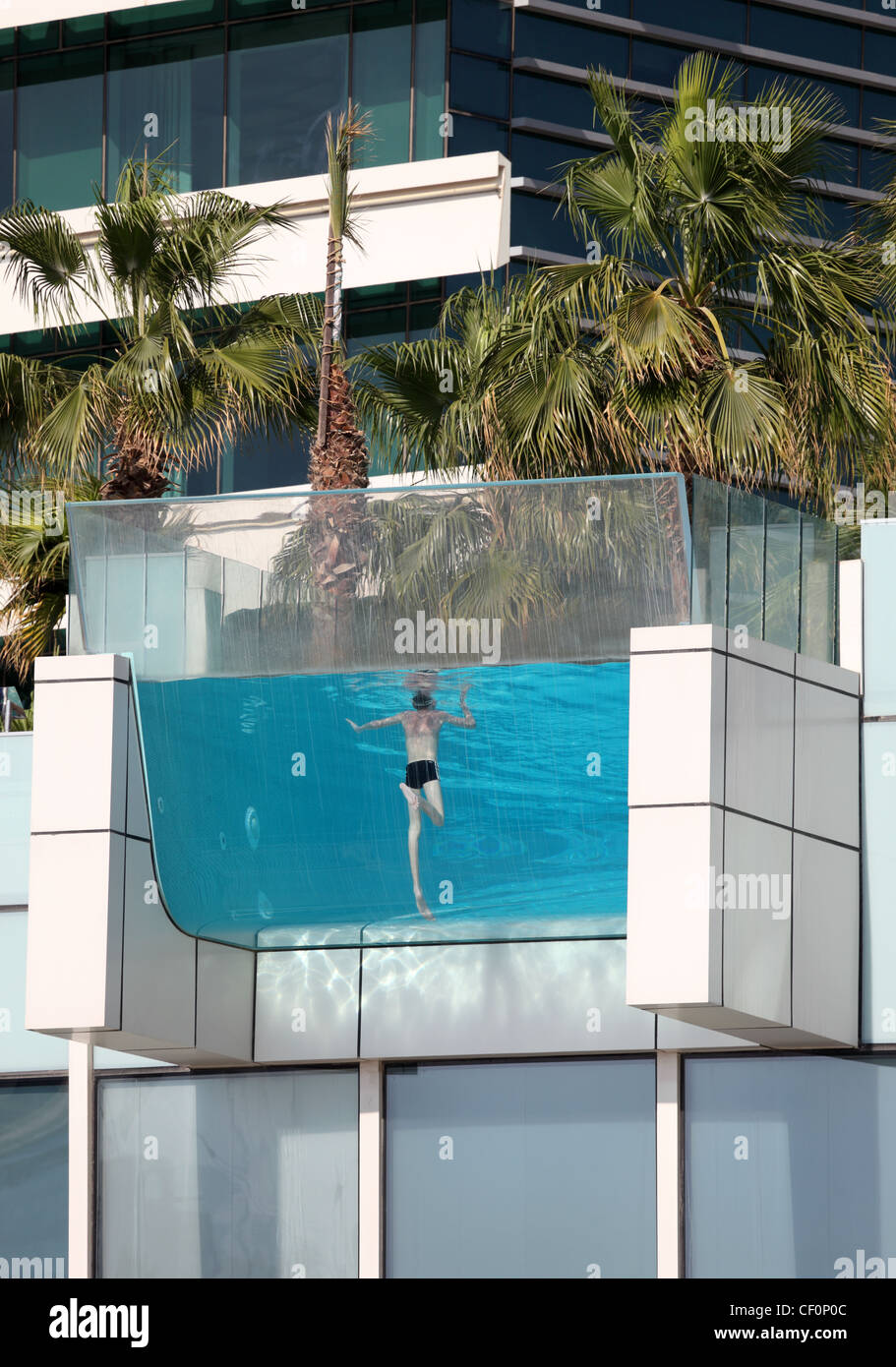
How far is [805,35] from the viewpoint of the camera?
50.2 m

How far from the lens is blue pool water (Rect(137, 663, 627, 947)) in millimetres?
16906

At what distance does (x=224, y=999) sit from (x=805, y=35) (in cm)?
3656

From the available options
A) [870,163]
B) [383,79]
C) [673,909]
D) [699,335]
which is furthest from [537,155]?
[673,909]

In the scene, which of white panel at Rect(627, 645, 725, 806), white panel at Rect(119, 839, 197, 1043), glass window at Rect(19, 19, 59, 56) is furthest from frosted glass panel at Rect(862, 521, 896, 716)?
glass window at Rect(19, 19, 59, 56)

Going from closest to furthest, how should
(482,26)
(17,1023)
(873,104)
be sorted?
(17,1023)
(482,26)
(873,104)

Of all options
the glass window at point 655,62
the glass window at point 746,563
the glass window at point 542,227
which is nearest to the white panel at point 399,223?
the glass window at point 542,227

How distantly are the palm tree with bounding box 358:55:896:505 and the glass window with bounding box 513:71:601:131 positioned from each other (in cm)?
2062

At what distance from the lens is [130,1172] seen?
18.9m

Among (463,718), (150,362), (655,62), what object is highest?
(655,62)

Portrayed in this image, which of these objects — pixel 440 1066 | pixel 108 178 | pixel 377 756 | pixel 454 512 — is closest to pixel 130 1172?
pixel 440 1066

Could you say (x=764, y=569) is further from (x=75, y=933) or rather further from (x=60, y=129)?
(x=60, y=129)

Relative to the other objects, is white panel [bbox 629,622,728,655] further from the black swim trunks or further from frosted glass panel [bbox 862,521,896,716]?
the black swim trunks

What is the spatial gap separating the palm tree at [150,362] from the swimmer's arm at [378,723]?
431 cm

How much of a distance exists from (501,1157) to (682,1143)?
1377 mm
